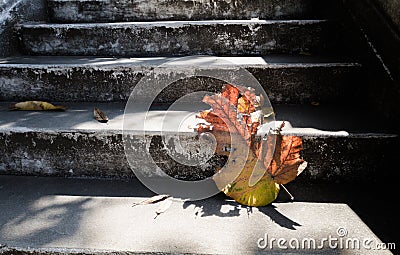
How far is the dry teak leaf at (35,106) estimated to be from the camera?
6.84ft

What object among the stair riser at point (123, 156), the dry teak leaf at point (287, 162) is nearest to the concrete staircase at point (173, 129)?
the stair riser at point (123, 156)

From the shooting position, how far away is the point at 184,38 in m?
2.43

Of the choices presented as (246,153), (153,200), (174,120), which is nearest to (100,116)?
(174,120)

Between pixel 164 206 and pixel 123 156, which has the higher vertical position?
pixel 123 156

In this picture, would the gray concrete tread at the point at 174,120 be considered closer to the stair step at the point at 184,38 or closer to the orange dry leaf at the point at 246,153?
the orange dry leaf at the point at 246,153

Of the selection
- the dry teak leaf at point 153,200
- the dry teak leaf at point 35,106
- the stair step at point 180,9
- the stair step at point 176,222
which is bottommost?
the stair step at point 176,222

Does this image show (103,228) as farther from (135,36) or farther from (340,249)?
(135,36)

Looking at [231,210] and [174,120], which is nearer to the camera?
[231,210]

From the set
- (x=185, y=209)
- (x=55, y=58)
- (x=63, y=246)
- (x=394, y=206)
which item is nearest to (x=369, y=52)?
(x=394, y=206)

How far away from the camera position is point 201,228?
4.81 feet

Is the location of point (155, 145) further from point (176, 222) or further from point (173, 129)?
point (176, 222)

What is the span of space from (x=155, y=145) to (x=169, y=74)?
511 millimetres

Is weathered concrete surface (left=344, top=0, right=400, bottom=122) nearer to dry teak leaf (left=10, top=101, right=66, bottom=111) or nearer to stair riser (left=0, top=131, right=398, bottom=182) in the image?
stair riser (left=0, top=131, right=398, bottom=182)

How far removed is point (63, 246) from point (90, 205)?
274 mm
